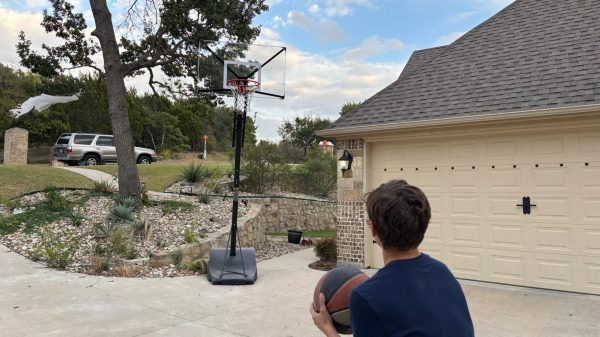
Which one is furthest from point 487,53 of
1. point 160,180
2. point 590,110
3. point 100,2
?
point 160,180

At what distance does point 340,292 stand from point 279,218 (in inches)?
565

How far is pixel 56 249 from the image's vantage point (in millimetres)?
7602

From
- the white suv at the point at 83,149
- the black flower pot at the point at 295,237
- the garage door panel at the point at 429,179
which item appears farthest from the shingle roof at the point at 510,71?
the white suv at the point at 83,149

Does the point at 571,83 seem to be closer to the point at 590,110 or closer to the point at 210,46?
the point at 590,110

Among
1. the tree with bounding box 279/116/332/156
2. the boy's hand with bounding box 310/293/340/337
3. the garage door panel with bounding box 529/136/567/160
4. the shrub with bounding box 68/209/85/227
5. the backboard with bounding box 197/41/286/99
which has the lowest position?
the shrub with bounding box 68/209/85/227

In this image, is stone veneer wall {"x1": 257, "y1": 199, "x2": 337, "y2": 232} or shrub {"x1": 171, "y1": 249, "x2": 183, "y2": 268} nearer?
shrub {"x1": 171, "y1": 249, "x2": 183, "y2": 268}

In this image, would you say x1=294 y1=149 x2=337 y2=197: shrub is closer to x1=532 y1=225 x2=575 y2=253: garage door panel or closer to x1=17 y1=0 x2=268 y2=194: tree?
x1=17 y1=0 x2=268 y2=194: tree

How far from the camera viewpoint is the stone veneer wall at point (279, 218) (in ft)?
34.4

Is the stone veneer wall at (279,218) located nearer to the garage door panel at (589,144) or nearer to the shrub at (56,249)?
the shrub at (56,249)

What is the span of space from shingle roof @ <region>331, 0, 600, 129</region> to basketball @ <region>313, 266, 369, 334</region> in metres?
5.73

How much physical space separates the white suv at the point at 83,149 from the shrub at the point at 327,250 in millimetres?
14029

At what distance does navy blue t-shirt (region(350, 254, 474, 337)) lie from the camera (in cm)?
141

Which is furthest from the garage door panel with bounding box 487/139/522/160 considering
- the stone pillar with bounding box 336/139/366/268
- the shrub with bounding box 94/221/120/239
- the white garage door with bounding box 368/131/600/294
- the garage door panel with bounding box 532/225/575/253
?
the shrub with bounding box 94/221/120/239

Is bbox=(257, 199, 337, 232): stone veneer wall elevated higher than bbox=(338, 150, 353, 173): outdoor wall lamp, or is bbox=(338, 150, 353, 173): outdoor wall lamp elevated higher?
bbox=(338, 150, 353, 173): outdoor wall lamp
